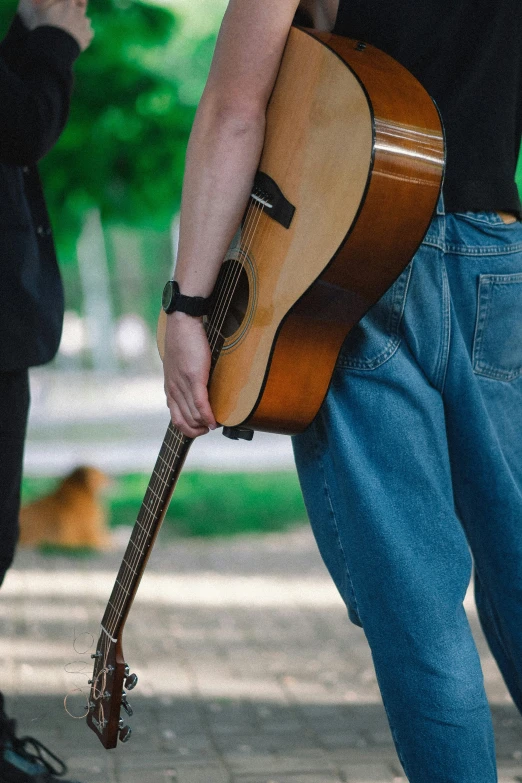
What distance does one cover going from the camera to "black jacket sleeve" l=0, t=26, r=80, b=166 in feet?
6.98

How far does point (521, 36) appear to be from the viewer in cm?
165

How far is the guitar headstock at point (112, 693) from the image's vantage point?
6.41 ft

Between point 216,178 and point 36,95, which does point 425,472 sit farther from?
point 36,95

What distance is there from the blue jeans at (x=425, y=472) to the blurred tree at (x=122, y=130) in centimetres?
427

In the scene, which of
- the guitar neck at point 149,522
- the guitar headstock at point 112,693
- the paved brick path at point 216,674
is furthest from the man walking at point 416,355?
the paved brick path at point 216,674

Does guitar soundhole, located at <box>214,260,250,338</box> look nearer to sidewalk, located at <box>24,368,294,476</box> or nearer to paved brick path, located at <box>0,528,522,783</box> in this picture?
paved brick path, located at <box>0,528,522,783</box>

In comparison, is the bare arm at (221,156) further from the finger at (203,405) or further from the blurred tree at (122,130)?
the blurred tree at (122,130)

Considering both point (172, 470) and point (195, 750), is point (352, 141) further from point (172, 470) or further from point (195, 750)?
point (195, 750)

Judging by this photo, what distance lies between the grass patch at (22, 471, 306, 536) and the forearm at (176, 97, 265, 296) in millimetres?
4721

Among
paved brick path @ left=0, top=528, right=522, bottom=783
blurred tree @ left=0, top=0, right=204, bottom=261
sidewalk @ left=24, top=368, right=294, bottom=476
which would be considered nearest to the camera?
paved brick path @ left=0, top=528, right=522, bottom=783

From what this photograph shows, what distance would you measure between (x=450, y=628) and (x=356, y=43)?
36.3 inches

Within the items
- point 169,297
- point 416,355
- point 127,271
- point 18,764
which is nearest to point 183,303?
point 169,297

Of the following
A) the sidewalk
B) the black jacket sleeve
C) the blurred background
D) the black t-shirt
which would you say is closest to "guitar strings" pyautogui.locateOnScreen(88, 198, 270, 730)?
the black t-shirt

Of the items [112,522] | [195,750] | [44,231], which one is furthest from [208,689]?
[112,522]
